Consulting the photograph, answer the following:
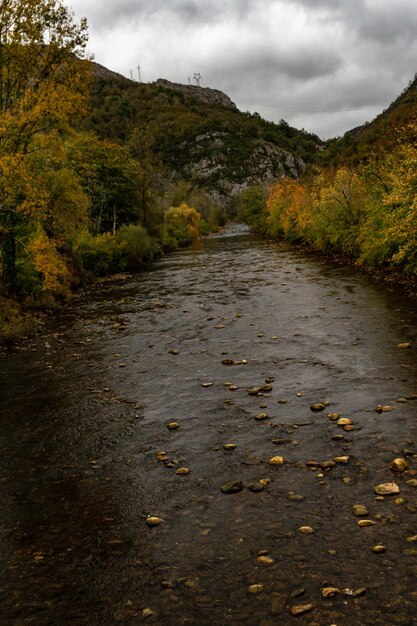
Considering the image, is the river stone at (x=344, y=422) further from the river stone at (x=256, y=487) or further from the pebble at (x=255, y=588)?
the pebble at (x=255, y=588)

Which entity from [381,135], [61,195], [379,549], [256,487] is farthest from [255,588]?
[381,135]

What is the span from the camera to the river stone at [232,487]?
718 cm

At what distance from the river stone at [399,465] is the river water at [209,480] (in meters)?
0.09

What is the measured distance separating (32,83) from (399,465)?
23.5 metres

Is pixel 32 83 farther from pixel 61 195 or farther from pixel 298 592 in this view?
pixel 298 592

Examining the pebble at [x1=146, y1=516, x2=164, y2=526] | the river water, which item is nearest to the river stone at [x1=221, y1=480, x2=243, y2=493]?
the river water

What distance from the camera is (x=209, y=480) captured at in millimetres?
7551

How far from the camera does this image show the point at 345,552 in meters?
5.61

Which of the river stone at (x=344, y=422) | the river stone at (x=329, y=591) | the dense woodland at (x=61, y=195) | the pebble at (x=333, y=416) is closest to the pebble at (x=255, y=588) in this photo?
the river stone at (x=329, y=591)

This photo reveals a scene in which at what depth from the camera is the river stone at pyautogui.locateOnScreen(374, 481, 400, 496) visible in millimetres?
6656

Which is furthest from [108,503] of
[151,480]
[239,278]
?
[239,278]

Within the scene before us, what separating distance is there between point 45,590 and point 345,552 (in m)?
3.60

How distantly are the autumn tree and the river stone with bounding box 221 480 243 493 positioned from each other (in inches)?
652

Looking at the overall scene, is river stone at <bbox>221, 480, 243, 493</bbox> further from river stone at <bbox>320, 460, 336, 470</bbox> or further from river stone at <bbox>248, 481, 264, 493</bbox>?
river stone at <bbox>320, 460, 336, 470</bbox>
